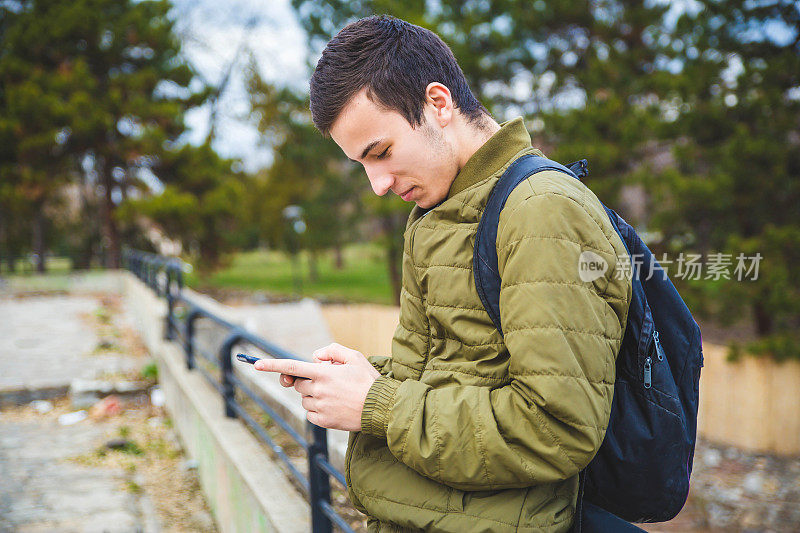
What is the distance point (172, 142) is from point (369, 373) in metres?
19.9

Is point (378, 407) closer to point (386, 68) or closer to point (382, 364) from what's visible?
point (382, 364)

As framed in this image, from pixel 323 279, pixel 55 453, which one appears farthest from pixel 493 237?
pixel 323 279

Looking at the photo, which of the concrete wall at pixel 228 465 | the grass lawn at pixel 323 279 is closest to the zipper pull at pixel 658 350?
the concrete wall at pixel 228 465

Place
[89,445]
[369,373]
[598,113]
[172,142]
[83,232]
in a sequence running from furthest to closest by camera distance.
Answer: [83,232]
[172,142]
[598,113]
[89,445]
[369,373]

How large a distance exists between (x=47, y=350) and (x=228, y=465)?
6.29m

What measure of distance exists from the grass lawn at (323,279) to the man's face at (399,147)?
56.3 ft

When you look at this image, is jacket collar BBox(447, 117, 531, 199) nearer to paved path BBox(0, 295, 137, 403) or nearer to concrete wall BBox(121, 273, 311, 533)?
concrete wall BBox(121, 273, 311, 533)

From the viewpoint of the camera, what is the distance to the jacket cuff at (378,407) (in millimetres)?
1153

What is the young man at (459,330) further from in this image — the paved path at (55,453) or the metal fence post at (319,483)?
the paved path at (55,453)

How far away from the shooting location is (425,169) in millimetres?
1297

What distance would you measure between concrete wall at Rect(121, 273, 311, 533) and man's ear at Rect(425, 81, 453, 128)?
2.05 m

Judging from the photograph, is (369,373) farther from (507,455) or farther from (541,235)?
(541,235)

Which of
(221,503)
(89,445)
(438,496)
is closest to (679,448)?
(438,496)

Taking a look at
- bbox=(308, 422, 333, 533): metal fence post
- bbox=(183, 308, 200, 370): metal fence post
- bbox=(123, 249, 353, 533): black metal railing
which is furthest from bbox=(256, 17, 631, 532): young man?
bbox=(183, 308, 200, 370): metal fence post
